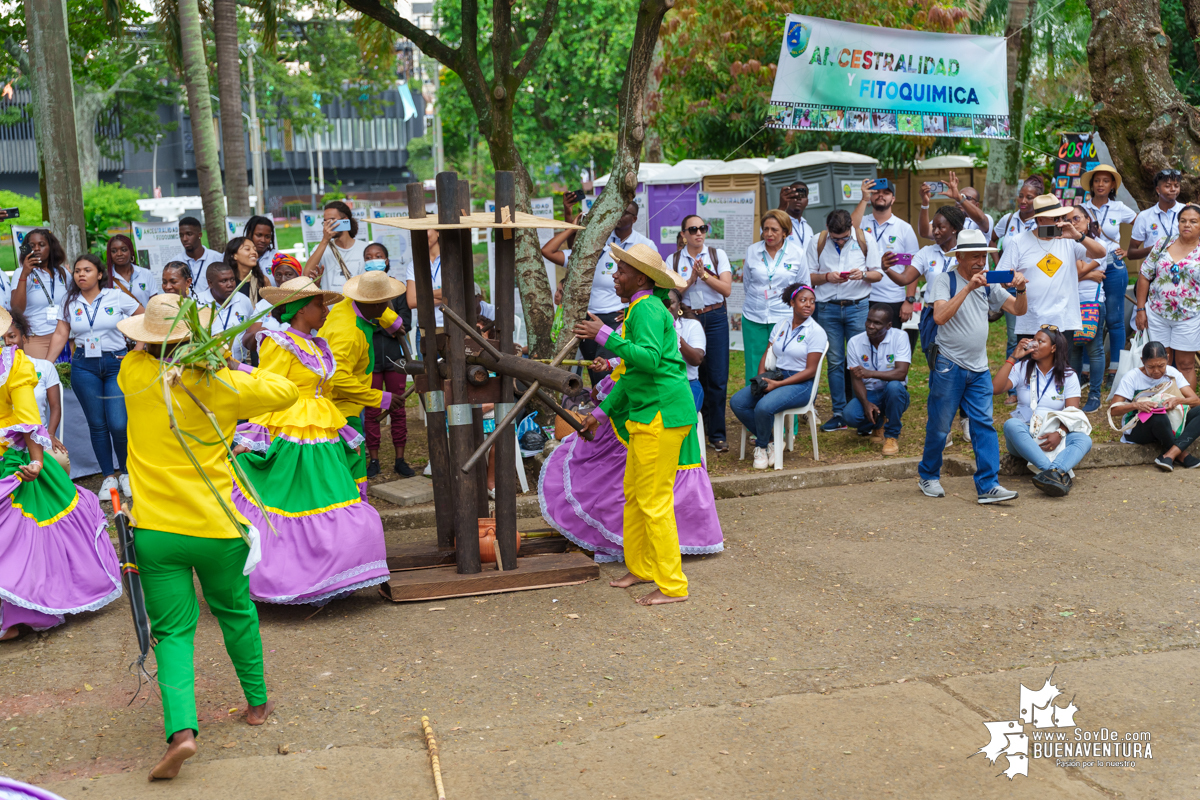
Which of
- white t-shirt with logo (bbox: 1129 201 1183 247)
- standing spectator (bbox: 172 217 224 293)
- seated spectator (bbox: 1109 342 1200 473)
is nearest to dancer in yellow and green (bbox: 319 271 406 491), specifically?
standing spectator (bbox: 172 217 224 293)

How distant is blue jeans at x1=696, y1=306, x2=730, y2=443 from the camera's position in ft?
29.5

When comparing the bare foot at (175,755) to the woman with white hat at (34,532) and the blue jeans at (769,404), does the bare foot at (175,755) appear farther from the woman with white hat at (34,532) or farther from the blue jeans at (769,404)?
the blue jeans at (769,404)

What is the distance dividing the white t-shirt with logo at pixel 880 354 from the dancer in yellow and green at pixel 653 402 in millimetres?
3197

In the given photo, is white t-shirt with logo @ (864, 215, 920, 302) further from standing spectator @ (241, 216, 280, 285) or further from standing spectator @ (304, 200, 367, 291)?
standing spectator @ (241, 216, 280, 285)

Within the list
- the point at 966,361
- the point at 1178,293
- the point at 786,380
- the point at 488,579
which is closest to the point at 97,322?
the point at 488,579

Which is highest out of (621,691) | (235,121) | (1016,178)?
(235,121)

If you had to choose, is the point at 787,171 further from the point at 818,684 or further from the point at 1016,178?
the point at 818,684

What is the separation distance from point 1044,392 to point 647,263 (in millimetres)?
3831

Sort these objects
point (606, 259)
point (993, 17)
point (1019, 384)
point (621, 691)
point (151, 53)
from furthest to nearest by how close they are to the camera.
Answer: point (151, 53), point (993, 17), point (606, 259), point (1019, 384), point (621, 691)

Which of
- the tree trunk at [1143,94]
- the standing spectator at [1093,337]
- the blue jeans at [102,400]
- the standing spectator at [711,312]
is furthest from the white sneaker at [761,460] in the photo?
the tree trunk at [1143,94]

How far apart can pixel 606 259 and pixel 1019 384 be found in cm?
336

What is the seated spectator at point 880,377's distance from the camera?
8.73 metres

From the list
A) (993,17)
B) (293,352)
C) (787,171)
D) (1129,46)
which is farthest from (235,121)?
(993,17)

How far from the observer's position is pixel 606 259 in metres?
9.18
